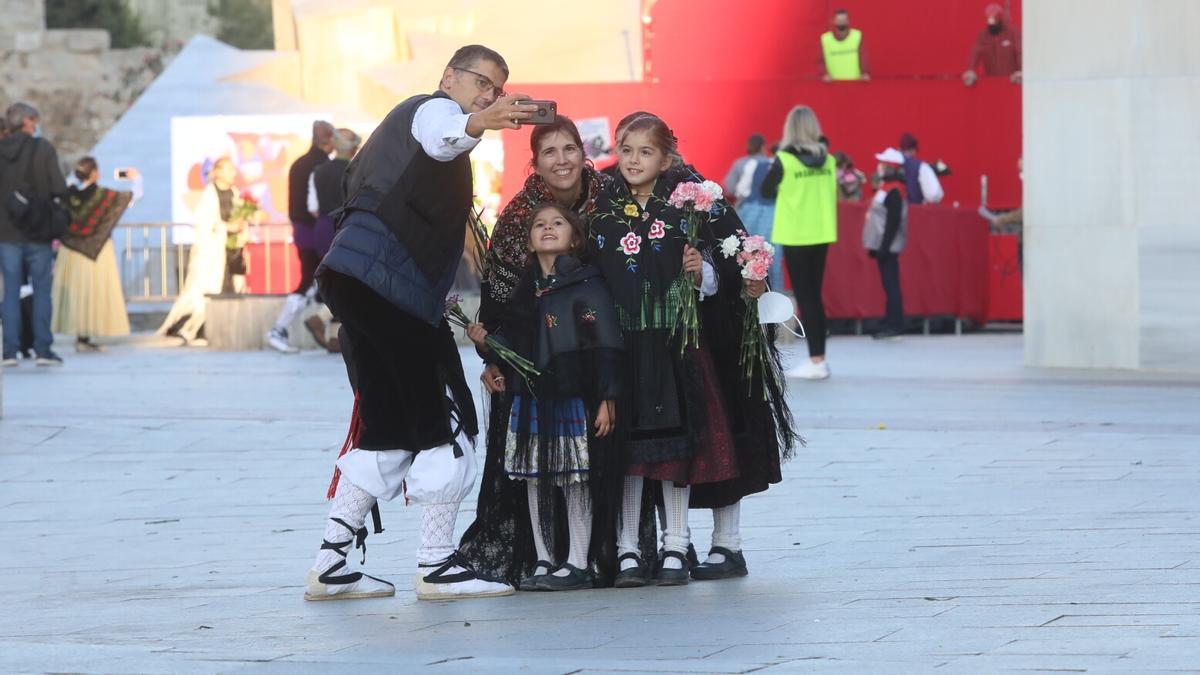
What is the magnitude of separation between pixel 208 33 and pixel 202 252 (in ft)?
109

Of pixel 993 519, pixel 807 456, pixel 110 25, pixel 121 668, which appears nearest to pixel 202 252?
pixel 807 456

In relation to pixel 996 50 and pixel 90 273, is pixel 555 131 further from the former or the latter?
pixel 996 50

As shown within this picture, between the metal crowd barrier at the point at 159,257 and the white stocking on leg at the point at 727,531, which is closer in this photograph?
the white stocking on leg at the point at 727,531

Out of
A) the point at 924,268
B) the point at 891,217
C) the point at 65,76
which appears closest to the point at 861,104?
the point at 924,268

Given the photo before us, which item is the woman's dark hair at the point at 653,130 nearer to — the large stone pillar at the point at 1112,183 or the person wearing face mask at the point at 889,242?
the large stone pillar at the point at 1112,183

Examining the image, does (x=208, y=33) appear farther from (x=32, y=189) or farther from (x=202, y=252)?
(x=32, y=189)

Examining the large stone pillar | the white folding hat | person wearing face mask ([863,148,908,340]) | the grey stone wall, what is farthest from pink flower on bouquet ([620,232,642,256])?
the grey stone wall

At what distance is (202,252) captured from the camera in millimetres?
18250

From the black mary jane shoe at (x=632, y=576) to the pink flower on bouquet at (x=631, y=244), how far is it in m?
0.89

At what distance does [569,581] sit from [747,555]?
0.79 m

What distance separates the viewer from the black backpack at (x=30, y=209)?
14.8m

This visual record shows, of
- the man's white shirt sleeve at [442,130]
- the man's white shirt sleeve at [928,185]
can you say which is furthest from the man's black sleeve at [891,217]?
the man's white shirt sleeve at [442,130]

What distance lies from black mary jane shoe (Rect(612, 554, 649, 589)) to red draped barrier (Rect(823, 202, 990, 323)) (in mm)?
12288

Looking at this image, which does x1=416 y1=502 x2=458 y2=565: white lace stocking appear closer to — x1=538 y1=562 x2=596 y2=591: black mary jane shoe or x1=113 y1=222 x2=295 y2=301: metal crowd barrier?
x1=538 y1=562 x2=596 y2=591: black mary jane shoe
